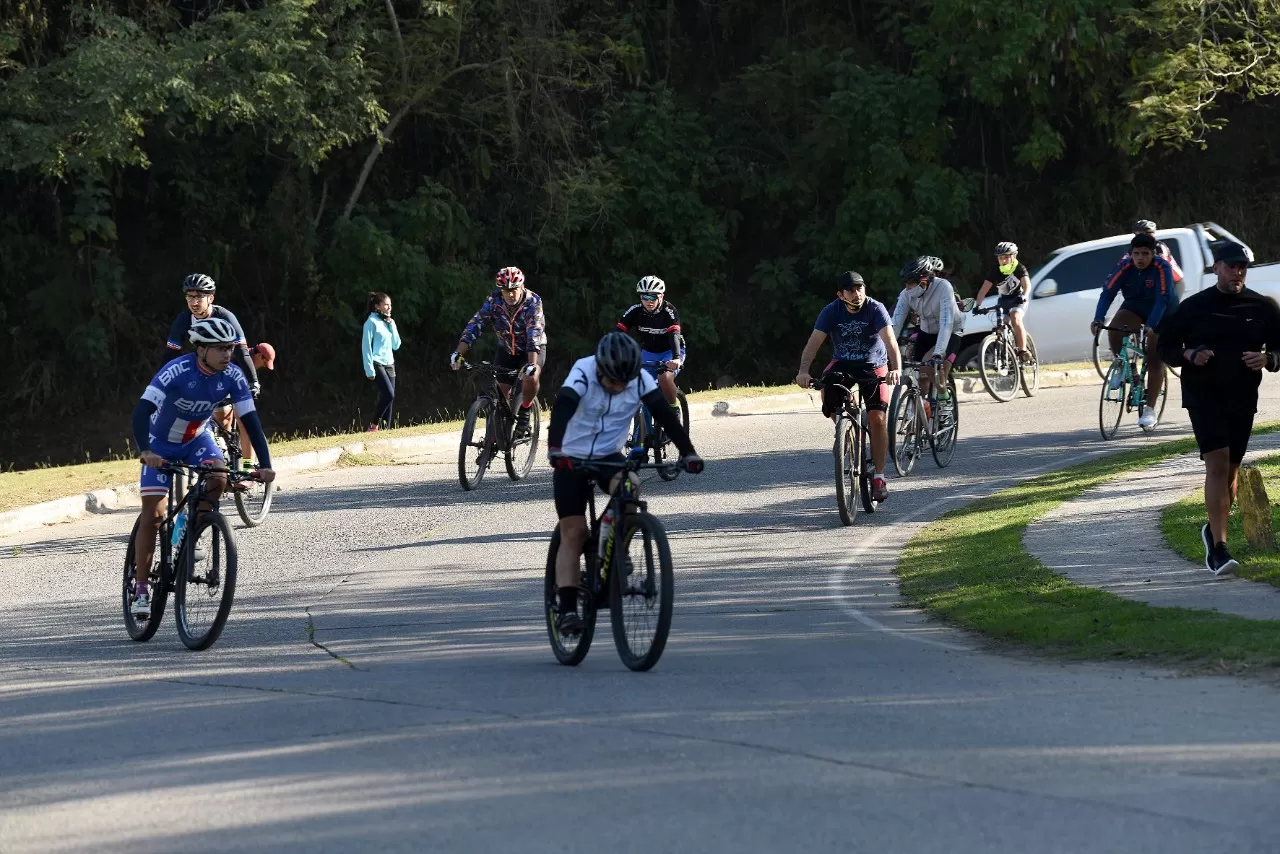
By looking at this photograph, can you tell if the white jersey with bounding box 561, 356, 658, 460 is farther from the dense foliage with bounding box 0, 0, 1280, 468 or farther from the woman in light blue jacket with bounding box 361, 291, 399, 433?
the dense foliage with bounding box 0, 0, 1280, 468

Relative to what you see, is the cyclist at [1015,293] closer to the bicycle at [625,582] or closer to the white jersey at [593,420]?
the white jersey at [593,420]

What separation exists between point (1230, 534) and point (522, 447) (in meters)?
8.11

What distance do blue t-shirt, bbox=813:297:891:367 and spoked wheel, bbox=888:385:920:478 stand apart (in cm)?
195

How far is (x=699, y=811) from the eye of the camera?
19.9ft

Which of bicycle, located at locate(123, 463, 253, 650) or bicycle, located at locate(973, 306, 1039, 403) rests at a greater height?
bicycle, located at locate(973, 306, 1039, 403)

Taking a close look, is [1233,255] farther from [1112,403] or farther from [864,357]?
[1112,403]

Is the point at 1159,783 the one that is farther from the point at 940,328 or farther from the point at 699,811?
the point at 940,328

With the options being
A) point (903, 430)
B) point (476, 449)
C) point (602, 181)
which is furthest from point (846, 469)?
point (602, 181)

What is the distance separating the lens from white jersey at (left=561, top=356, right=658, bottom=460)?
9234 millimetres

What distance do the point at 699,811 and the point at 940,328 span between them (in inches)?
471

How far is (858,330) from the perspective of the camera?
591 inches

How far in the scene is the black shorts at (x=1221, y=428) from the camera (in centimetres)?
1090

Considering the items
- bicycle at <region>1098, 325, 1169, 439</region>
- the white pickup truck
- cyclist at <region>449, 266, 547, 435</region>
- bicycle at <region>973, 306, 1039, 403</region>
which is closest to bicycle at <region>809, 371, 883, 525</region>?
cyclist at <region>449, 266, 547, 435</region>

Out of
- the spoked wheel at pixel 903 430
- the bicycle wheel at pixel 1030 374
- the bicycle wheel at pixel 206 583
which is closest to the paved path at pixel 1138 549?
the spoked wheel at pixel 903 430
